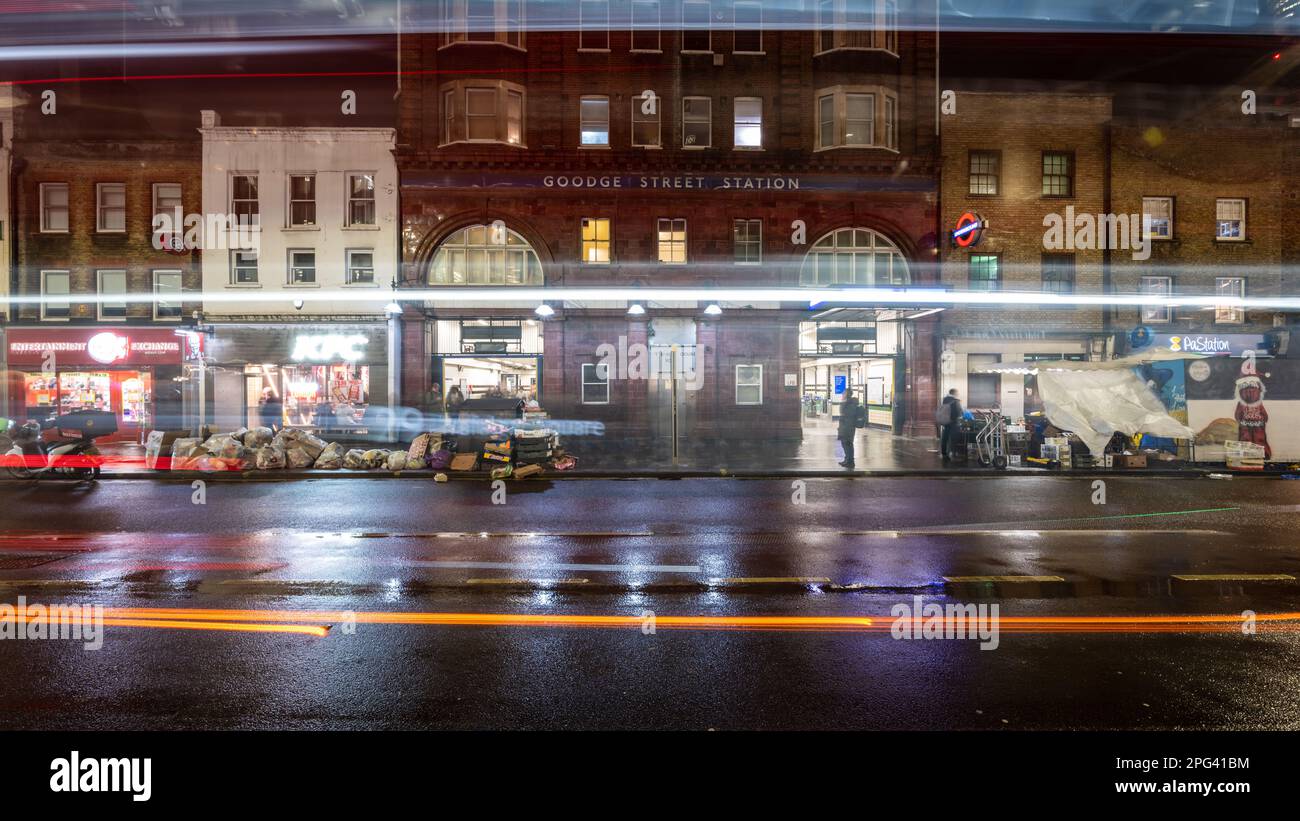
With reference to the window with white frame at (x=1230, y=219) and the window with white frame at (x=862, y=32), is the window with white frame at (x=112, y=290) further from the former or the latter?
the window with white frame at (x=1230, y=219)

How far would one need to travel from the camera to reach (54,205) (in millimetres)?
23312

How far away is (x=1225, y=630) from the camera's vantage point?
16.4 ft

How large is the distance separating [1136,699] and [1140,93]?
29.8 m

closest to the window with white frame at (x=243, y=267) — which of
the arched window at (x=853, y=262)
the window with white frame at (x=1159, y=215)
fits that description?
the arched window at (x=853, y=262)

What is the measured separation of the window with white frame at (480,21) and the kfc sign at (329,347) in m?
11.0

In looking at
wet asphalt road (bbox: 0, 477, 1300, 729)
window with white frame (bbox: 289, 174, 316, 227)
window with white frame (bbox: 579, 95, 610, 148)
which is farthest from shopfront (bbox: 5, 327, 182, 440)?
window with white frame (bbox: 579, 95, 610, 148)

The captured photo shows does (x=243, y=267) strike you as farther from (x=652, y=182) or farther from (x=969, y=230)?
(x=969, y=230)

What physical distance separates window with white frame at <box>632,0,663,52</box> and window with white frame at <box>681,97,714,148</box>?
7.09ft

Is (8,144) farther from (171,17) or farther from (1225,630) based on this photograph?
(1225,630)

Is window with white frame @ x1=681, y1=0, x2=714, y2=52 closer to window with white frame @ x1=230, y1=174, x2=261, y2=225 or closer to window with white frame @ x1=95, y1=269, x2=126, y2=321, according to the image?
window with white frame @ x1=230, y1=174, x2=261, y2=225

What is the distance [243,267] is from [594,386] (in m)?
13.5

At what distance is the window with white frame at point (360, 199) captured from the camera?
75.7 feet

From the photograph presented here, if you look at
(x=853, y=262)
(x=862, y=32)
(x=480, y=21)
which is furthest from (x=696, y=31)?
(x=853, y=262)
